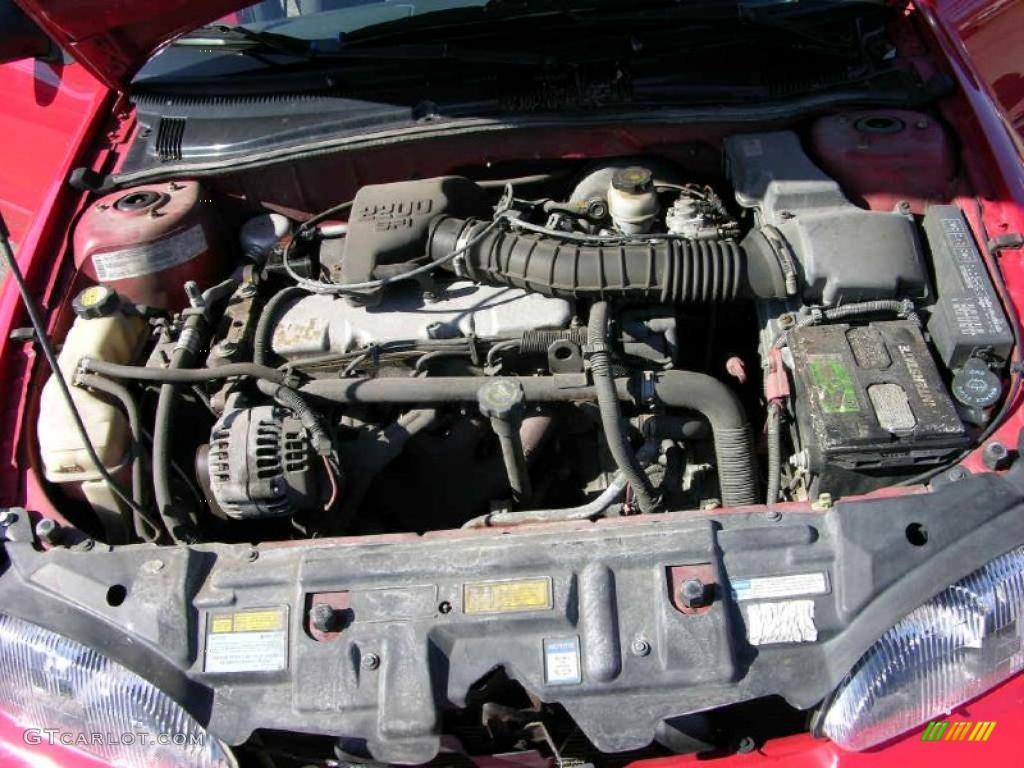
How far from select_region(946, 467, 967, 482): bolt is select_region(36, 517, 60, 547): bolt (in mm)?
1750

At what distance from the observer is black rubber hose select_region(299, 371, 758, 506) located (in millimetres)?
1852

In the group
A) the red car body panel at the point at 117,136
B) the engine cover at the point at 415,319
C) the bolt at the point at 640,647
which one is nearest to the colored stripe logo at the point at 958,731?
the red car body panel at the point at 117,136

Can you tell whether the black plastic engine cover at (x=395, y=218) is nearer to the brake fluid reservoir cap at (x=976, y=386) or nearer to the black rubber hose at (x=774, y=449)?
the black rubber hose at (x=774, y=449)

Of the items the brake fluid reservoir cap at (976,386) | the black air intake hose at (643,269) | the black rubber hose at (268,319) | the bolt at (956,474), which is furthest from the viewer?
the black rubber hose at (268,319)

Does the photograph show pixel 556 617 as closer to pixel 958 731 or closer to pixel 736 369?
pixel 958 731

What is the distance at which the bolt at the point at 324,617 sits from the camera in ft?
4.96

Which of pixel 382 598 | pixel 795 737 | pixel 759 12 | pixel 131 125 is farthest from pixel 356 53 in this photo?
pixel 795 737

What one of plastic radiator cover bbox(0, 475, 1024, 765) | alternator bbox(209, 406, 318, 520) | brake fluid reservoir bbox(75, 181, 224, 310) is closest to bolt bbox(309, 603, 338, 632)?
plastic radiator cover bbox(0, 475, 1024, 765)

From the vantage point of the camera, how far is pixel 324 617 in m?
1.51

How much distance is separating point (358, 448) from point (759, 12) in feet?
5.10

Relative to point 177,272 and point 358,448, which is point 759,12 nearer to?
point 358,448

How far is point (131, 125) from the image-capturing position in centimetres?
252

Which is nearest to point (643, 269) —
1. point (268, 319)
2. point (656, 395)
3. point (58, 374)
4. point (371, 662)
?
point (656, 395)

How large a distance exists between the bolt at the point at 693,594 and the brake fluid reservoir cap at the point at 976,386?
694mm
